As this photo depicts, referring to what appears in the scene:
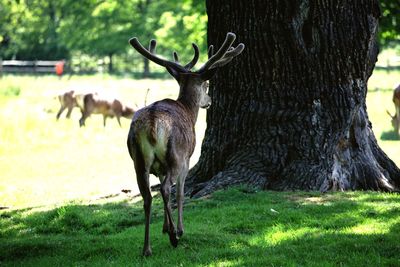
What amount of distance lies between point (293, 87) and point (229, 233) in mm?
2598

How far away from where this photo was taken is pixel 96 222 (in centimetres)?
812

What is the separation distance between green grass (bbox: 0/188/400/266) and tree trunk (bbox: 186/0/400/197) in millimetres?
442

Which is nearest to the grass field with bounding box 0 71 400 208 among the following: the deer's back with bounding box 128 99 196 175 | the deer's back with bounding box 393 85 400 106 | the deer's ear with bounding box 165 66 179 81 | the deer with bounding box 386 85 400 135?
the deer with bounding box 386 85 400 135

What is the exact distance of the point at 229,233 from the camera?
284 inches

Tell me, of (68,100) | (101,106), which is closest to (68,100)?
(68,100)

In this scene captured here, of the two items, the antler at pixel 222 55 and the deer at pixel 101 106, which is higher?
the antler at pixel 222 55

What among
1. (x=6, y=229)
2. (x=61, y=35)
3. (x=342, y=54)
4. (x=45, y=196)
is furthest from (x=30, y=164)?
(x=61, y=35)

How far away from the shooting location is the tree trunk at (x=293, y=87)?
9016 millimetres

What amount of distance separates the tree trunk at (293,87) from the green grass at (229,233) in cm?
44

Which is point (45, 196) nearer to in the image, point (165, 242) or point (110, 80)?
point (165, 242)

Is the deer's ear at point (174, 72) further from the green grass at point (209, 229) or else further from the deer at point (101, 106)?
the deer at point (101, 106)

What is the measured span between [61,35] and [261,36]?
51.3 metres

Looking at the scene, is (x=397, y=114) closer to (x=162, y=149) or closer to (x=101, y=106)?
(x=101, y=106)

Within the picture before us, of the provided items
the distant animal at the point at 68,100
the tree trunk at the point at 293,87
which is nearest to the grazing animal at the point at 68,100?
the distant animal at the point at 68,100
